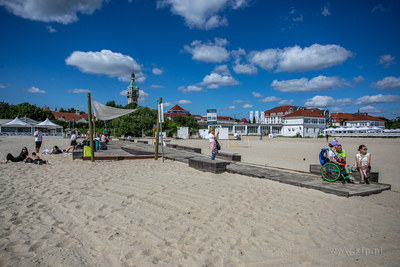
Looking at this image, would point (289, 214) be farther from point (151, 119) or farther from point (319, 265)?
point (151, 119)

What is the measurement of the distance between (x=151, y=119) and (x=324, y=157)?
1505 inches

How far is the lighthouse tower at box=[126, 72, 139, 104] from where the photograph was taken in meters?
156

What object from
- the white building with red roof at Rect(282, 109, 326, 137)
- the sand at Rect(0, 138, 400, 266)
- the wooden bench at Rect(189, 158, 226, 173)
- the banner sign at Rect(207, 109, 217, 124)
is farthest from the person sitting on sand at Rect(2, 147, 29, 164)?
the white building with red roof at Rect(282, 109, 326, 137)

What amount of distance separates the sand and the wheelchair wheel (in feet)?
3.26

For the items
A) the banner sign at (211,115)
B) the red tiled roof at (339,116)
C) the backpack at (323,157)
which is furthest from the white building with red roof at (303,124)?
the red tiled roof at (339,116)

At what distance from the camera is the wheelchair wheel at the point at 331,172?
5.82 meters

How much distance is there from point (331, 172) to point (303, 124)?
2390 inches

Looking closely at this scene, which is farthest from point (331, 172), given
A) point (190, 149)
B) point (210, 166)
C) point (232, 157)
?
point (190, 149)

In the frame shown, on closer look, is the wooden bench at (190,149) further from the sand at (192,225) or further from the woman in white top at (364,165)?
the woman in white top at (364,165)

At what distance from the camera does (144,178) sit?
6586mm

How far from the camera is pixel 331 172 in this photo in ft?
19.5

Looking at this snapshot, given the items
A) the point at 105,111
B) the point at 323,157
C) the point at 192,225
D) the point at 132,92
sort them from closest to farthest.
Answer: the point at 192,225 → the point at 323,157 → the point at 105,111 → the point at 132,92

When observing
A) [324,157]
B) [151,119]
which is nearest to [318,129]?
[151,119]

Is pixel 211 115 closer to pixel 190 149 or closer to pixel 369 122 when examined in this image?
pixel 190 149
